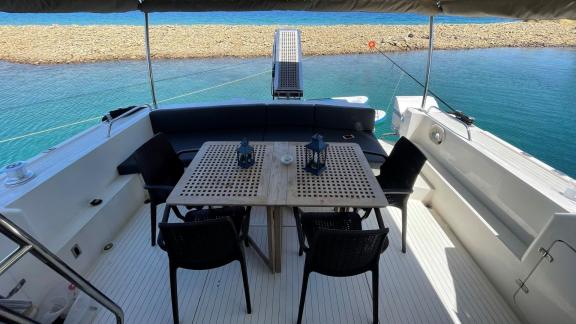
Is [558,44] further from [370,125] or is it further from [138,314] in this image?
[138,314]

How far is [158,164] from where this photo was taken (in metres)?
1.95

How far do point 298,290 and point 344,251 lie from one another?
60cm

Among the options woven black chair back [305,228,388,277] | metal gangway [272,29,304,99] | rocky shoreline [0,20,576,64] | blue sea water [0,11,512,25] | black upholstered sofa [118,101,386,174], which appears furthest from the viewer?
blue sea water [0,11,512,25]

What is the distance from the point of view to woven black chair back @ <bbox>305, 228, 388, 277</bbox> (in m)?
1.10

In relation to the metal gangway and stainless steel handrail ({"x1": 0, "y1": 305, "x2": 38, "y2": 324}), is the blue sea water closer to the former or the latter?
the metal gangway

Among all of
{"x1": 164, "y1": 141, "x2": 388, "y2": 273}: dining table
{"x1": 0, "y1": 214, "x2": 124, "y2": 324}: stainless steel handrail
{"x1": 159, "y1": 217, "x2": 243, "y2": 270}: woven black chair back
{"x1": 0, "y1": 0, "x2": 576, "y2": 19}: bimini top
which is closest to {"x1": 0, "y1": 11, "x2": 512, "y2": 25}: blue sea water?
{"x1": 0, "y1": 0, "x2": 576, "y2": 19}: bimini top

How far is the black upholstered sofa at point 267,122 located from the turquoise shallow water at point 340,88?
11.9ft

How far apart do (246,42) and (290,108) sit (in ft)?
38.5

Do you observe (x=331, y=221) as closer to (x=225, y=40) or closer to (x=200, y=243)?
(x=200, y=243)

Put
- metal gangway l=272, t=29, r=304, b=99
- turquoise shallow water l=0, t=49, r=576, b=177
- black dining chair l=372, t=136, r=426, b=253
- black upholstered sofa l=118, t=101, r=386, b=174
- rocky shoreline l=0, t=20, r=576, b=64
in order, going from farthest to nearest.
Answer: rocky shoreline l=0, t=20, r=576, b=64
turquoise shallow water l=0, t=49, r=576, b=177
metal gangway l=272, t=29, r=304, b=99
black upholstered sofa l=118, t=101, r=386, b=174
black dining chair l=372, t=136, r=426, b=253

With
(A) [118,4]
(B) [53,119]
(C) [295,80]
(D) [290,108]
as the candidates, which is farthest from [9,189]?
(B) [53,119]

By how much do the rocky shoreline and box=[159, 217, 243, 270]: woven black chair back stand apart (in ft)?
38.8

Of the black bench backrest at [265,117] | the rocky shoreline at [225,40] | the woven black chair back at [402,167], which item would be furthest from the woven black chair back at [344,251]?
the rocky shoreline at [225,40]

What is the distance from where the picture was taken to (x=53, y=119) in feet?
22.1
